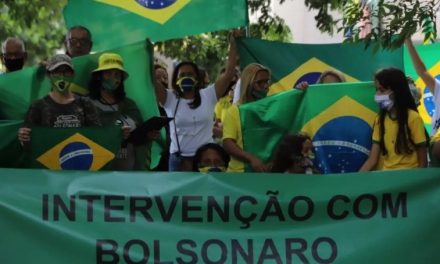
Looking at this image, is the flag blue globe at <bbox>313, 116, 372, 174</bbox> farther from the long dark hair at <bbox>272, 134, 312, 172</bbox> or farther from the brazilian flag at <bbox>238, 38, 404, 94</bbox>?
the brazilian flag at <bbox>238, 38, 404, 94</bbox>

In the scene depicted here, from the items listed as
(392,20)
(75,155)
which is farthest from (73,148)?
(392,20)

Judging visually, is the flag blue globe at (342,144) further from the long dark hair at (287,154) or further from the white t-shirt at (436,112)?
the white t-shirt at (436,112)

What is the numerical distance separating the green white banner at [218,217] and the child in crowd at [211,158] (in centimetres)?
190

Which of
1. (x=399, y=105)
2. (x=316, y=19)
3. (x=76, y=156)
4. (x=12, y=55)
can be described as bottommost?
(x=76, y=156)

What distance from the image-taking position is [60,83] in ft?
22.3

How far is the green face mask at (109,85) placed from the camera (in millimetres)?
7145

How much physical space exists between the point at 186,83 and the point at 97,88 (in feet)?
3.10

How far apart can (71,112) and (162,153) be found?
1.29 m

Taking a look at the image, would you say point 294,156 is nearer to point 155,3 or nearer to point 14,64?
point 155,3

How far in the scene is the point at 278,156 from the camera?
705cm

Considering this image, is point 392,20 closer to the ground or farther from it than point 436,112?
farther from it

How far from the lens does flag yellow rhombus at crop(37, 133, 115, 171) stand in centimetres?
641

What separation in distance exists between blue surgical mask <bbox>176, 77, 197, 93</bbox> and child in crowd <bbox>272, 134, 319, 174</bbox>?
110 centimetres

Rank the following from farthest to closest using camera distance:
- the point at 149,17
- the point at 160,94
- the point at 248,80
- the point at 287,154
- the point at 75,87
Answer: the point at 149,17 < the point at 160,94 < the point at 248,80 < the point at 75,87 < the point at 287,154
